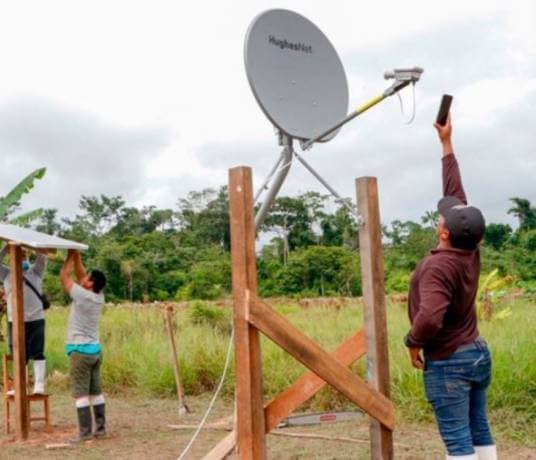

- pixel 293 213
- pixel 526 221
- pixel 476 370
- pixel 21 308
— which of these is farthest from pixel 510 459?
pixel 526 221

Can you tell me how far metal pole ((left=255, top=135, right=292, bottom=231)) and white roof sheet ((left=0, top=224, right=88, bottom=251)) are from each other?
2.66 meters

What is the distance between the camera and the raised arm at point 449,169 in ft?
13.8

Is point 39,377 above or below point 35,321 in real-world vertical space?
below

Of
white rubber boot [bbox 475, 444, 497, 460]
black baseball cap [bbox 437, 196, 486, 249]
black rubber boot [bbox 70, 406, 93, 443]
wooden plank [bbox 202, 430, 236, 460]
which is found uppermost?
black baseball cap [bbox 437, 196, 486, 249]

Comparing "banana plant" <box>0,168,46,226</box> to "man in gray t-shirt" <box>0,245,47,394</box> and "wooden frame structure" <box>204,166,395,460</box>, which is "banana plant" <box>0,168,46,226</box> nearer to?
"man in gray t-shirt" <box>0,245,47,394</box>

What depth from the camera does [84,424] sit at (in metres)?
7.04

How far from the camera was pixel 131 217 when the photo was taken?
40156 mm

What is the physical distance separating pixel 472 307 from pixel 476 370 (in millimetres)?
289

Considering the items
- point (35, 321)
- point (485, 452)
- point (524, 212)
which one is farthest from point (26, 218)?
point (524, 212)

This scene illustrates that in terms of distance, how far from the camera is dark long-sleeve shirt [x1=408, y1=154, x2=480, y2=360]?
138 inches

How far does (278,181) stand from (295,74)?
23.5 inches

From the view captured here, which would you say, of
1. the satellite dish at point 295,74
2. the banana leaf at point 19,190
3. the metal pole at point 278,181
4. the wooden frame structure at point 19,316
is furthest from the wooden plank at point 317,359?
the banana leaf at point 19,190

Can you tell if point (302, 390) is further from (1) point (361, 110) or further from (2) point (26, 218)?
(2) point (26, 218)

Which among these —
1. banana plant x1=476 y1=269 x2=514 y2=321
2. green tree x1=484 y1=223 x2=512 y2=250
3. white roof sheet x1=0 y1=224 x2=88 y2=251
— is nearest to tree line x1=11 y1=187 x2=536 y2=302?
green tree x1=484 y1=223 x2=512 y2=250
